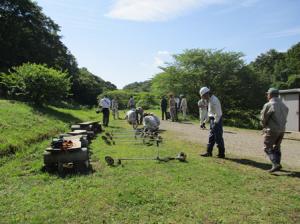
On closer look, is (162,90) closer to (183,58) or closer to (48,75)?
(183,58)

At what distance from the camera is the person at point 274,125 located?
331 inches

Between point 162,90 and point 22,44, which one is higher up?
point 22,44

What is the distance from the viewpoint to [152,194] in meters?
6.59

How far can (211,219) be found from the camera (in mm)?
5406

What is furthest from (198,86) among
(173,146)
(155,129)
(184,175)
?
(184,175)

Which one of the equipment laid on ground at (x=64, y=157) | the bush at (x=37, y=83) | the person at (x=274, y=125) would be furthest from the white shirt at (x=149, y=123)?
the bush at (x=37, y=83)

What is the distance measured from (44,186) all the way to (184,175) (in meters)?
2.95

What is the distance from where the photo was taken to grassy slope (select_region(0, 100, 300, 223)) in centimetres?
554

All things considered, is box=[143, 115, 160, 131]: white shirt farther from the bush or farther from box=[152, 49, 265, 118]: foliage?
box=[152, 49, 265, 118]: foliage

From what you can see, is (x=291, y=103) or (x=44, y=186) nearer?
(x=44, y=186)

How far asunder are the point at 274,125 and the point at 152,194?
356 cm

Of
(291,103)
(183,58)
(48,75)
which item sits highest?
(183,58)

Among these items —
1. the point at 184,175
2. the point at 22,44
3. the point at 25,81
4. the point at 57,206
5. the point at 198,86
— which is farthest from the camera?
the point at 22,44

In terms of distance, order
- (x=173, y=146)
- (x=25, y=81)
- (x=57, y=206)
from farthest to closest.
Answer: (x=25, y=81)
(x=173, y=146)
(x=57, y=206)
